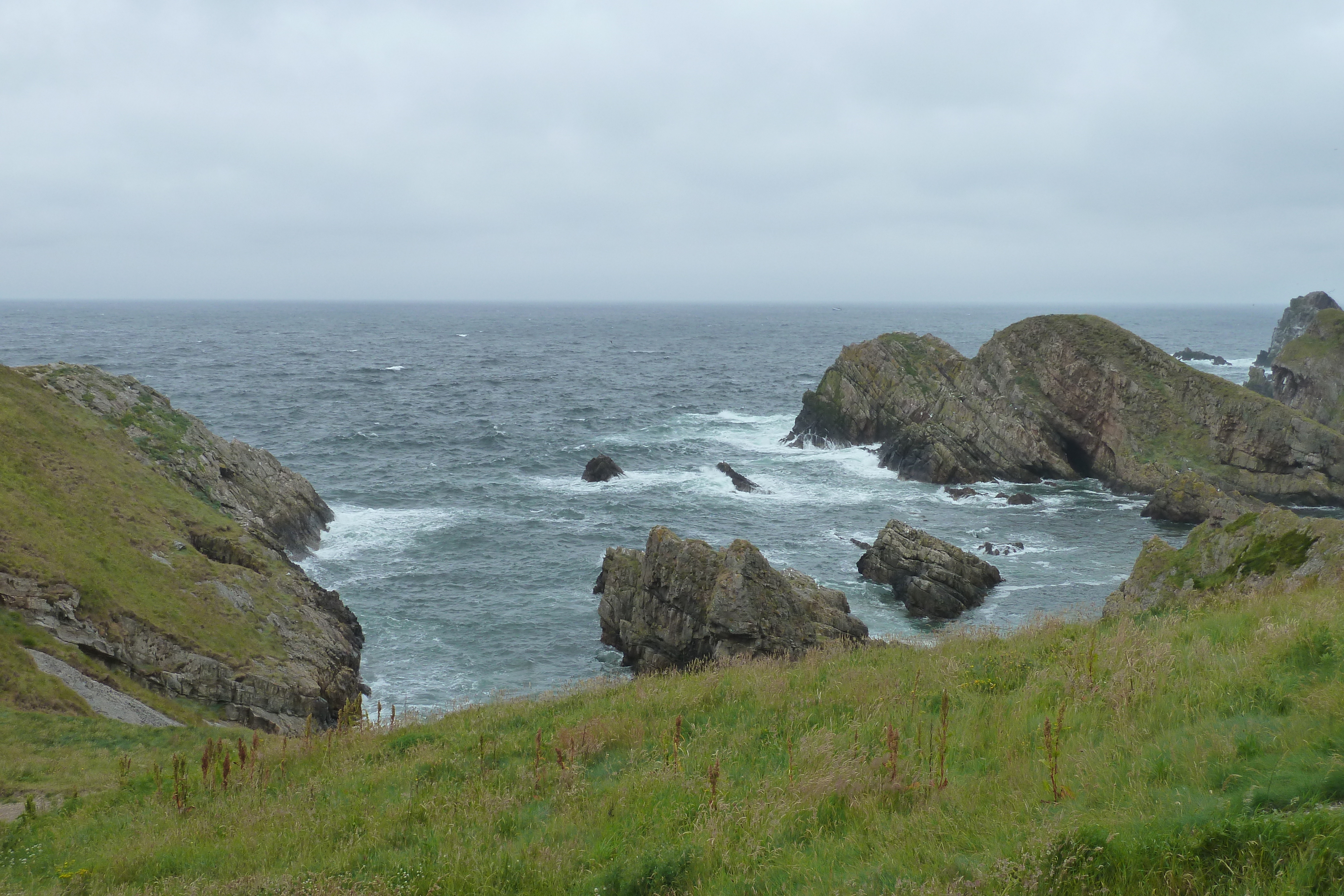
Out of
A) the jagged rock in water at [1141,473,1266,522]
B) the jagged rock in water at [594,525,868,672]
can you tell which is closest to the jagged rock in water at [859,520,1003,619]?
the jagged rock in water at [594,525,868,672]

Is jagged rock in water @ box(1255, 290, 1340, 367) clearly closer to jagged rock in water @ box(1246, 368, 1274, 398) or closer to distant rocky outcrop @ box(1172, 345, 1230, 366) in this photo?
distant rocky outcrop @ box(1172, 345, 1230, 366)

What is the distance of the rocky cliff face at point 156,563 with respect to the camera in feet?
64.0

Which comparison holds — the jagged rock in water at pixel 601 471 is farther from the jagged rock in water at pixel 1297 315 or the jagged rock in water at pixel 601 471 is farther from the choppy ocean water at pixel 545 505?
the jagged rock in water at pixel 1297 315

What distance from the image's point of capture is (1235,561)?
60.2 ft

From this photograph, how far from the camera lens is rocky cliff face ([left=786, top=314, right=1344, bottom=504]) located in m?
44.4

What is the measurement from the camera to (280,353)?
123 meters

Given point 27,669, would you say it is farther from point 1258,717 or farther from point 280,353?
point 280,353

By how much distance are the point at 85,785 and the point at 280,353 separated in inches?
4876

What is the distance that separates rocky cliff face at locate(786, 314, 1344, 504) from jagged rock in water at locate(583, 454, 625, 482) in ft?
54.8

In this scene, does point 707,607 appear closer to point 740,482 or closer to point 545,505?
point 545,505

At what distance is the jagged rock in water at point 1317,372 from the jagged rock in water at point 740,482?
39140 mm

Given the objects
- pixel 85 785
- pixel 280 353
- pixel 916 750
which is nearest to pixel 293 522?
pixel 85 785

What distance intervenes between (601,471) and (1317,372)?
179 ft

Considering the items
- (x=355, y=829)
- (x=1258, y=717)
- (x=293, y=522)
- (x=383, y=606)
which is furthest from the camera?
(x=293, y=522)
